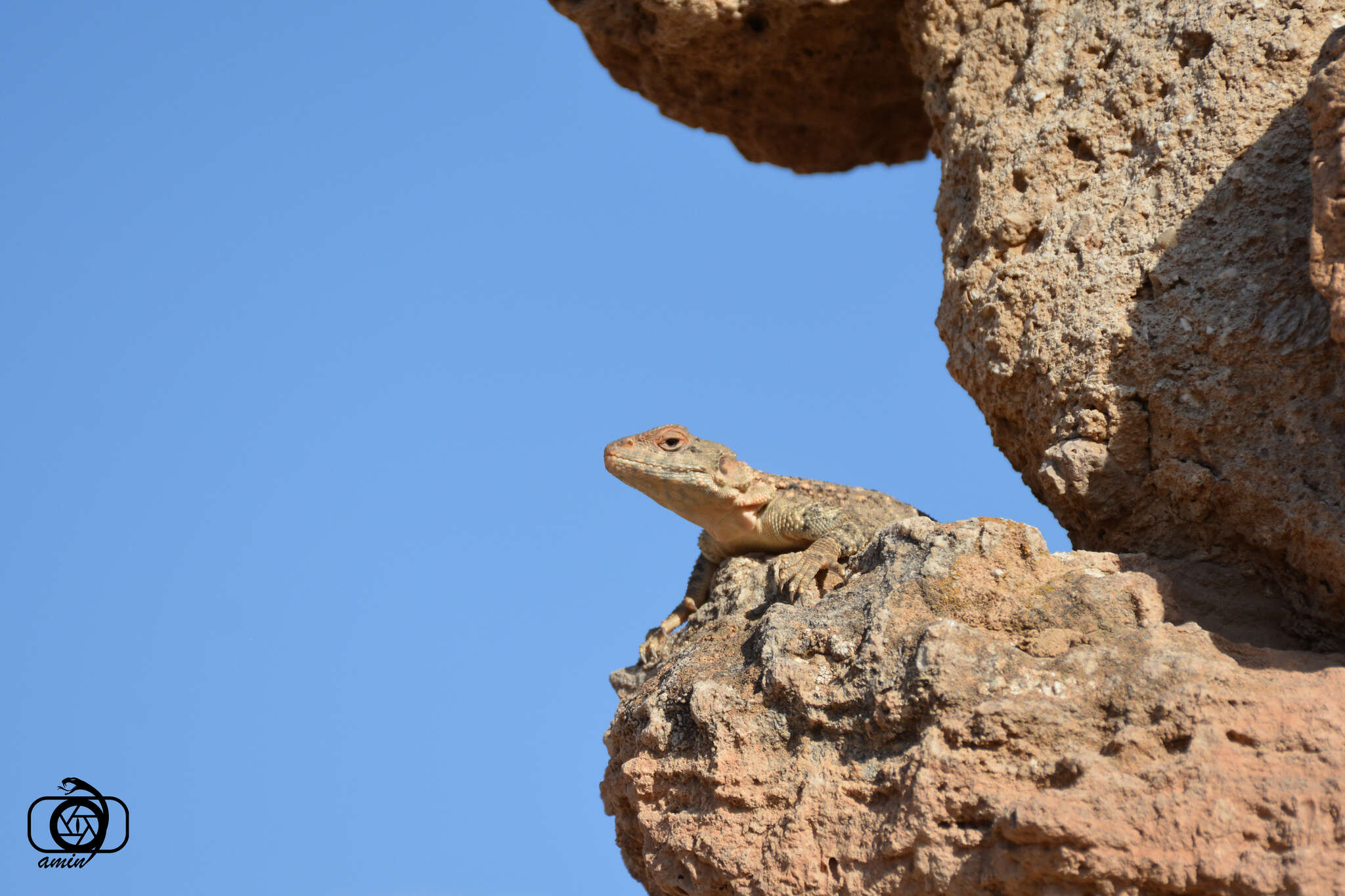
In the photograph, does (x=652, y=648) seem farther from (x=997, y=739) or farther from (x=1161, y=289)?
(x=1161, y=289)

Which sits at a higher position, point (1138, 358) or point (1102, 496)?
point (1138, 358)

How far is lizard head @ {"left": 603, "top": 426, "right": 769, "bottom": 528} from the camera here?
6957 mm

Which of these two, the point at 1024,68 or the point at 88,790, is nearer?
the point at 1024,68

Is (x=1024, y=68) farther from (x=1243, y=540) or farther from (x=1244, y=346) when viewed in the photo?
(x=1243, y=540)

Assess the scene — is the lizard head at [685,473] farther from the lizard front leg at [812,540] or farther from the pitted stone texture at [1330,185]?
the pitted stone texture at [1330,185]

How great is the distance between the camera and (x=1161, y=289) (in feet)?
16.3

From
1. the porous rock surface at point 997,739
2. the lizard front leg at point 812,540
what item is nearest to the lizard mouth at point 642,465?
the lizard front leg at point 812,540

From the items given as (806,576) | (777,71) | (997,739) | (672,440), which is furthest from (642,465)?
(997,739)

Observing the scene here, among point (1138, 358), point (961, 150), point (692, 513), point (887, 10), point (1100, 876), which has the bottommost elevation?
point (1100, 876)

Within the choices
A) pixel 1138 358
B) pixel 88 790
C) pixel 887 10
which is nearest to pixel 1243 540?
pixel 1138 358

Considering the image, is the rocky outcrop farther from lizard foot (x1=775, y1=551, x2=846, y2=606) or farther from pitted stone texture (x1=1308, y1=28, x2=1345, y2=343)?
lizard foot (x1=775, y1=551, x2=846, y2=606)

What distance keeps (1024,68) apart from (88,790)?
336 inches

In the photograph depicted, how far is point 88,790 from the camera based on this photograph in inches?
354

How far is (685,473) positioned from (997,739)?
3383 mm
